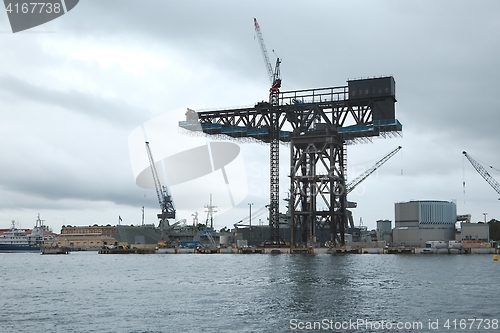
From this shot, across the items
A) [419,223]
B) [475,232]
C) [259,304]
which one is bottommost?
[259,304]

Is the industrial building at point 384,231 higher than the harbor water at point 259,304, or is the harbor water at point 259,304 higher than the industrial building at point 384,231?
the industrial building at point 384,231

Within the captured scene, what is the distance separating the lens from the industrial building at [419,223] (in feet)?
556

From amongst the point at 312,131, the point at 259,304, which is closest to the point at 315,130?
the point at 312,131

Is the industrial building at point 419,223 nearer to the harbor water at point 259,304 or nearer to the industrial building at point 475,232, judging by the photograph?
the industrial building at point 475,232

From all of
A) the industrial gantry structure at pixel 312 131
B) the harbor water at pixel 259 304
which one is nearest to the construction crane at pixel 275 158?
the industrial gantry structure at pixel 312 131

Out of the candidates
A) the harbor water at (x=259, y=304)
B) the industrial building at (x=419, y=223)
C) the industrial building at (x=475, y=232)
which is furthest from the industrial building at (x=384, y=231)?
the harbor water at (x=259, y=304)

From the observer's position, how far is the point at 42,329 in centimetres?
3794

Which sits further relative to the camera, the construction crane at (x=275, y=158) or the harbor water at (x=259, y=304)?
the construction crane at (x=275, y=158)

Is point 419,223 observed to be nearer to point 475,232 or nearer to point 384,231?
point 475,232

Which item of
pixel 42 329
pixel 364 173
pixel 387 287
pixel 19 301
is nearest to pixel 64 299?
pixel 19 301

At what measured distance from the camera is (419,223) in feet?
556

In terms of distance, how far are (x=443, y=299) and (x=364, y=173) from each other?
148 meters

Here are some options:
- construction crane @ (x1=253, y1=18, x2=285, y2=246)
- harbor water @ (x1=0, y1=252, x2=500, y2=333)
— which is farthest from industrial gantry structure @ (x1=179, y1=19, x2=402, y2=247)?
harbor water @ (x1=0, y1=252, x2=500, y2=333)

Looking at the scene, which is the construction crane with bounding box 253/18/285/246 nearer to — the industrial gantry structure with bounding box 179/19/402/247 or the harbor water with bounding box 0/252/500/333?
the industrial gantry structure with bounding box 179/19/402/247
